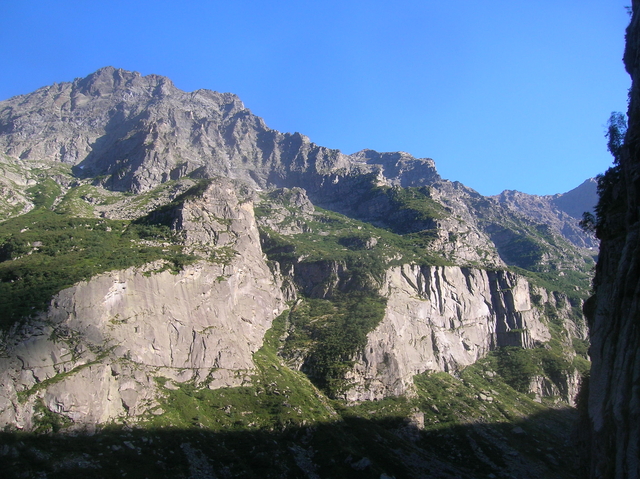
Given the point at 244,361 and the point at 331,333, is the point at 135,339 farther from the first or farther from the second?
the point at 331,333

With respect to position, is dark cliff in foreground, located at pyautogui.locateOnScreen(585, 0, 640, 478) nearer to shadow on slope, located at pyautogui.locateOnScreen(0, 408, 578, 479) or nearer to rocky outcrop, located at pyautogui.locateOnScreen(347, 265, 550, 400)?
shadow on slope, located at pyautogui.locateOnScreen(0, 408, 578, 479)

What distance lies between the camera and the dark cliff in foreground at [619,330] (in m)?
39.3

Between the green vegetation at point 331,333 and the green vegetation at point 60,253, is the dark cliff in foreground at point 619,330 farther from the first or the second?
the green vegetation at point 60,253

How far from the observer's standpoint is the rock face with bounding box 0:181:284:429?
86.4m

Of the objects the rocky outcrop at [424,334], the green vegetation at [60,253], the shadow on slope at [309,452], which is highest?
the green vegetation at [60,253]

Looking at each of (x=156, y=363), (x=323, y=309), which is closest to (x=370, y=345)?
(x=323, y=309)

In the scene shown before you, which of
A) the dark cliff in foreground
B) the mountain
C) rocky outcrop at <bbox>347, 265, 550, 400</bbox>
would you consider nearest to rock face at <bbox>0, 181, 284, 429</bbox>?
the mountain

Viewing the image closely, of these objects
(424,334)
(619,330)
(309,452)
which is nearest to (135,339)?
(309,452)

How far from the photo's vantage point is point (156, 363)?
356 ft

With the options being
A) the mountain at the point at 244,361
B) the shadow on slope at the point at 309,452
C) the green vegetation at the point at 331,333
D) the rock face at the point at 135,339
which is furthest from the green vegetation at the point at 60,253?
the green vegetation at the point at 331,333

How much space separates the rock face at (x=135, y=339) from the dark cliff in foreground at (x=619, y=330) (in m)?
83.1

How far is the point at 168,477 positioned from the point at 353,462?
37017mm

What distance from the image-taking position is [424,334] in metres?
174

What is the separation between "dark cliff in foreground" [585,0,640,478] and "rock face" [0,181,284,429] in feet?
273
